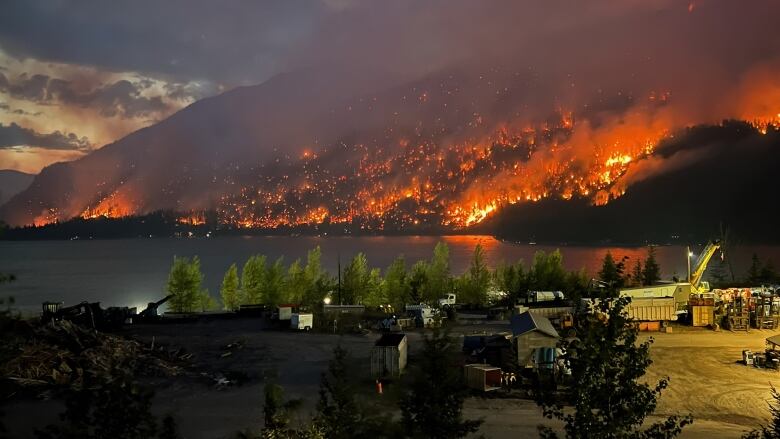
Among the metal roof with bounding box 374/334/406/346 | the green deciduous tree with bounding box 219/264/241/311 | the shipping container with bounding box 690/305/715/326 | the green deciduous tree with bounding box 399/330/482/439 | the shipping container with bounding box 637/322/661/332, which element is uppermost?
the green deciduous tree with bounding box 399/330/482/439

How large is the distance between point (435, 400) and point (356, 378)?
1570 centimetres

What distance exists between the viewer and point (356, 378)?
75.6 feet

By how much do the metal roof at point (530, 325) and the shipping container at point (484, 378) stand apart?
2417 mm

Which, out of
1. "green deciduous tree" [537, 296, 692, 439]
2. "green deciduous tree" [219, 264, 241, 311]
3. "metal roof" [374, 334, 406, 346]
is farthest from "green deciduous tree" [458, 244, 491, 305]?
"green deciduous tree" [537, 296, 692, 439]

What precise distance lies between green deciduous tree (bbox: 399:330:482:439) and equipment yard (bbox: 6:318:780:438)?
1.48 feet

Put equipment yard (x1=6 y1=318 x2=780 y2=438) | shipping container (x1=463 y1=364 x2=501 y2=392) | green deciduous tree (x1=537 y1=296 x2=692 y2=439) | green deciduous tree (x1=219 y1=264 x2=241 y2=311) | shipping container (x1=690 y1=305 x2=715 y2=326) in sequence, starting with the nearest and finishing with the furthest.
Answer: green deciduous tree (x1=537 y1=296 x2=692 y2=439), equipment yard (x1=6 y1=318 x2=780 y2=438), shipping container (x1=463 y1=364 x2=501 y2=392), shipping container (x1=690 y1=305 x2=715 y2=326), green deciduous tree (x1=219 y1=264 x2=241 y2=311)

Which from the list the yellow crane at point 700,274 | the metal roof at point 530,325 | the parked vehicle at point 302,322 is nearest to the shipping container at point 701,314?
the yellow crane at point 700,274

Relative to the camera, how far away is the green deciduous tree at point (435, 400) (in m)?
7.97

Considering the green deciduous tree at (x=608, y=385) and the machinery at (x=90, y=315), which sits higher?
the green deciduous tree at (x=608, y=385)

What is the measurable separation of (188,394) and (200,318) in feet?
70.7

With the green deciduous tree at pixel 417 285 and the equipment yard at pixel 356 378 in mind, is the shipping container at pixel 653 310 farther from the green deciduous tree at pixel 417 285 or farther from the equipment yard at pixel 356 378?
the green deciduous tree at pixel 417 285

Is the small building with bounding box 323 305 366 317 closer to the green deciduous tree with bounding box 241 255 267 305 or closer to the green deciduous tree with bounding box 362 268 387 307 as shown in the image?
the green deciduous tree with bounding box 362 268 387 307

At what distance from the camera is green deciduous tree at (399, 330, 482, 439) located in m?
7.97

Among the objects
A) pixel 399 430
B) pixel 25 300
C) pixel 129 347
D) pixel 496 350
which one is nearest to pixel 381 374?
pixel 496 350
